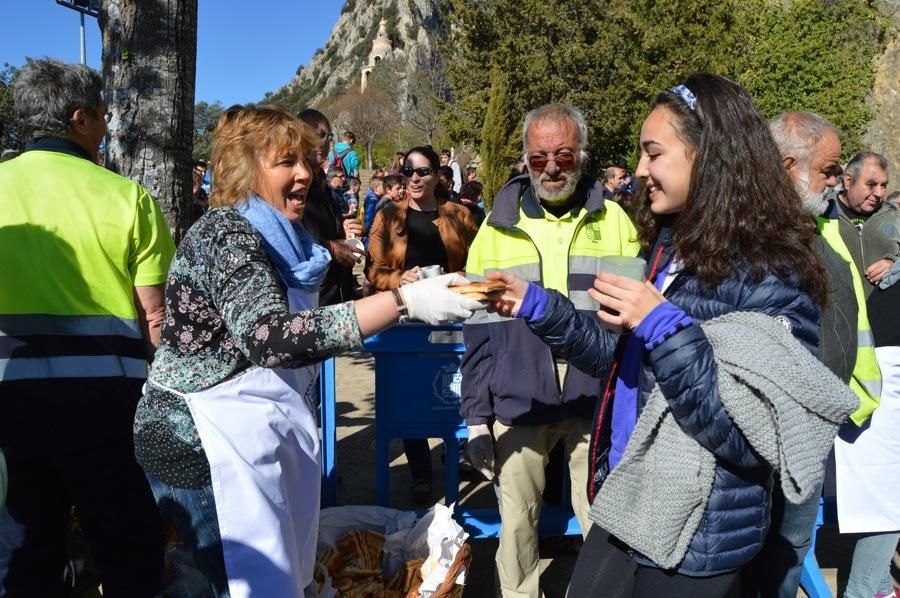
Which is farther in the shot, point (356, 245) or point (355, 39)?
point (355, 39)

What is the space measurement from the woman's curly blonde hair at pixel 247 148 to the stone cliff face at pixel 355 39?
87822 millimetres

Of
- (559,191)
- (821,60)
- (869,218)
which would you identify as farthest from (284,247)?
(821,60)

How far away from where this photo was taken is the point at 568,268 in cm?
278

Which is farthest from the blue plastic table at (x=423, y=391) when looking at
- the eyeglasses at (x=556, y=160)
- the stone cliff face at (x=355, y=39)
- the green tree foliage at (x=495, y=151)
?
the stone cliff face at (x=355, y=39)

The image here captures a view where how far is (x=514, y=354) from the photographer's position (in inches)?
109

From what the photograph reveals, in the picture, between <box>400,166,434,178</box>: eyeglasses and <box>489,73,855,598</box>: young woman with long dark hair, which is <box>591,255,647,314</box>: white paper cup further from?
<box>400,166,434,178</box>: eyeglasses

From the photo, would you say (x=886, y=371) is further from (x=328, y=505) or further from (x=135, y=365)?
(x=135, y=365)

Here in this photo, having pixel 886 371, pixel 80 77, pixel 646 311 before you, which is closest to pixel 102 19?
pixel 80 77

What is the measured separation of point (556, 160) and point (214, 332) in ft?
5.17

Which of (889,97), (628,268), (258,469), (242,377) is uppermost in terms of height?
(889,97)

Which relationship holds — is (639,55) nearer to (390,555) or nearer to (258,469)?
(390,555)

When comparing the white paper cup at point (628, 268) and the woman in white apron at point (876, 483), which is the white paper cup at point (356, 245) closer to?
the white paper cup at point (628, 268)

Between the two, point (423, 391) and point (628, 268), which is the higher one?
point (628, 268)

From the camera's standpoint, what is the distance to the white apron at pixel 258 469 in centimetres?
Result: 187
